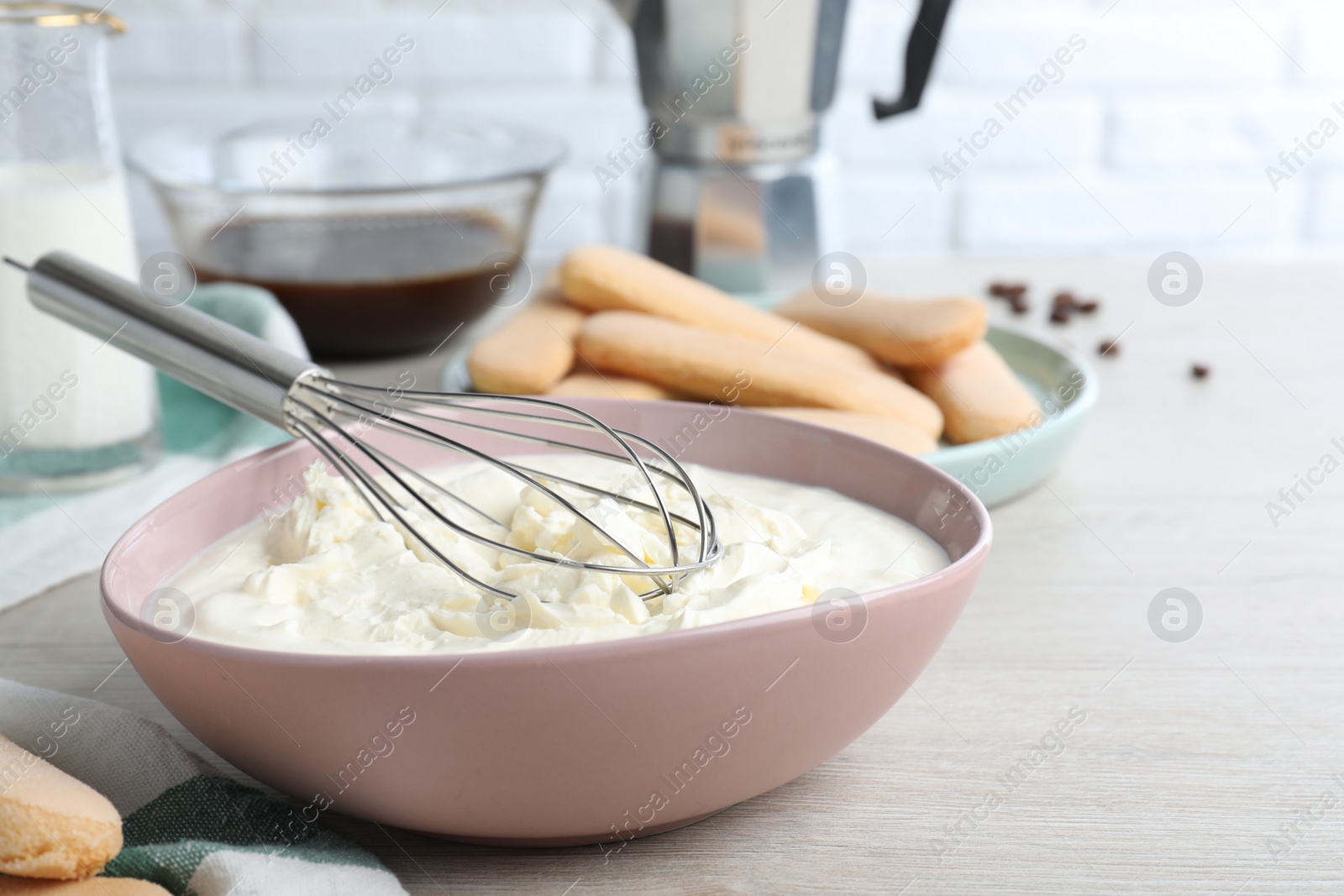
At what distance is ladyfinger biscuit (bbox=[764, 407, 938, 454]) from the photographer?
0.72m

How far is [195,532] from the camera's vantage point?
53 cm

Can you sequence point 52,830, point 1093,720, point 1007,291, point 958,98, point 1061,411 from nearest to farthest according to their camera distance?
point 52,830
point 1093,720
point 1061,411
point 1007,291
point 958,98

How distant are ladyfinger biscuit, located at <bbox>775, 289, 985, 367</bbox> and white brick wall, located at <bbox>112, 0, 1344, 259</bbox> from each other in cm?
76

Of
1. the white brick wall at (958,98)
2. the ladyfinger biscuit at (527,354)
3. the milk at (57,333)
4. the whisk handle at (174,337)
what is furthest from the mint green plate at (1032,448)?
the white brick wall at (958,98)

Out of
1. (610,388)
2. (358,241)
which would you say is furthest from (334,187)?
(610,388)

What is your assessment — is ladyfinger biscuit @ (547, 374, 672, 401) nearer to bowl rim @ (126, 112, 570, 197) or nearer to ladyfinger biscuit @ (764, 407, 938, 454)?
ladyfinger biscuit @ (764, 407, 938, 454)

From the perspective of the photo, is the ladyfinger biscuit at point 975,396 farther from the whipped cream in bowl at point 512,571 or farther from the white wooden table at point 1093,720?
the whipped cream in bowl at point 512,571

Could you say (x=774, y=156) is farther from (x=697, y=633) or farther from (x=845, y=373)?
(x=697, y=633)

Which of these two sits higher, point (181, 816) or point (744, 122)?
point (744, 122)

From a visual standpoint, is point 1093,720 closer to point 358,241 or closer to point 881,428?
point 881,428

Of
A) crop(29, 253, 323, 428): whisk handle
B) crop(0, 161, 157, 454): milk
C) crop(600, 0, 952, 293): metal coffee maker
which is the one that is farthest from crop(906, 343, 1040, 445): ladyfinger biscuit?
crop(0, 161, 157, 454): milk

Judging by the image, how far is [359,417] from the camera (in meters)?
0.55

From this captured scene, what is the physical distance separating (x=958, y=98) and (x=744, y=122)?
71cm

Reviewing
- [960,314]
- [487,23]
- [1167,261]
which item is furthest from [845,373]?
[487,23]
